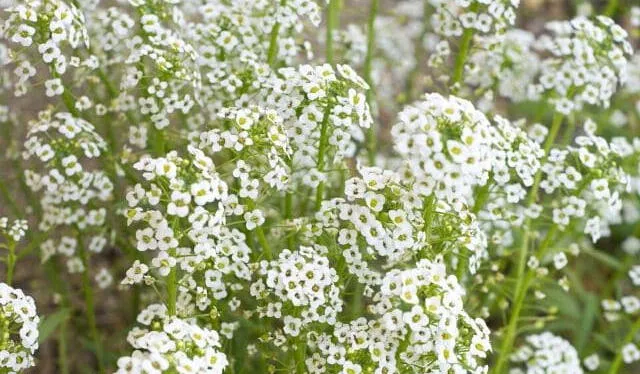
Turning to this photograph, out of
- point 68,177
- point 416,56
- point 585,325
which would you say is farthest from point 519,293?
point 416,56

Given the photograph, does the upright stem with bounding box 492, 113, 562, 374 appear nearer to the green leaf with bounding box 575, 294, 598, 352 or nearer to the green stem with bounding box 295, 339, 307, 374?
the green leaf with bounding box 575, 294, 598, 352

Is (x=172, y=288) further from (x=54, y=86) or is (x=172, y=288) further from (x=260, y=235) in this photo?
(x=54, y=86)

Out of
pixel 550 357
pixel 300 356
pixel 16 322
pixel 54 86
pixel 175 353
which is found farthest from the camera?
pixel 550 357

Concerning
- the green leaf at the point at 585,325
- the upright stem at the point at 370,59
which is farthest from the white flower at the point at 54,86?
the green leaf at the point at 585,325

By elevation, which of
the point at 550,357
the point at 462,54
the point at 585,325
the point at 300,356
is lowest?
the point at 585,325

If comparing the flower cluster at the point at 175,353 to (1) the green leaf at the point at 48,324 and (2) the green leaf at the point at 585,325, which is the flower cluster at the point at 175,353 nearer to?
(1) the green leaf at the point at 48,324

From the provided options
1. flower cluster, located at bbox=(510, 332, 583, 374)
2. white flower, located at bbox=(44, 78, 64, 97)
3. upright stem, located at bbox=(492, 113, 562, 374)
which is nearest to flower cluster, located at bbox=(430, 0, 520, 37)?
upright stem, located at bbox=(492, 113, 562, 374)

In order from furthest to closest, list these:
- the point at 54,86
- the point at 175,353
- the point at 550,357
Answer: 1. the point at 550,357
2. the point at 54,86
3. the point at 175,353
